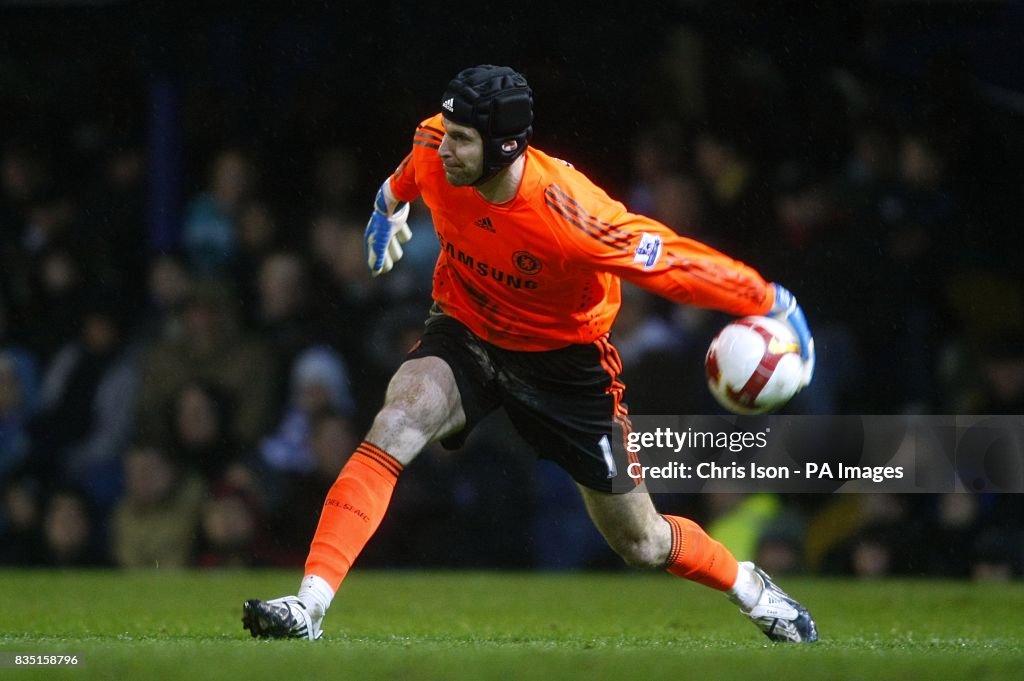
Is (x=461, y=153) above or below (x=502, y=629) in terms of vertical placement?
above

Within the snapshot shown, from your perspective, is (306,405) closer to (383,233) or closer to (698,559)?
(383,233)

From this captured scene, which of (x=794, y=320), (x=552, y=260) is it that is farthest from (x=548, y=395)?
(x=794, y=320)

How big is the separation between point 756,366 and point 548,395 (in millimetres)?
871

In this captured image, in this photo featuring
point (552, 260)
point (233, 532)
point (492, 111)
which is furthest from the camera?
point (233, 532)

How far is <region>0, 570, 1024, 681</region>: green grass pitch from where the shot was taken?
15.3ft

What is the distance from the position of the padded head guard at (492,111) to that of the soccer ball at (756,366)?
99cm

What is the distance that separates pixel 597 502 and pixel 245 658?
5.82 feet

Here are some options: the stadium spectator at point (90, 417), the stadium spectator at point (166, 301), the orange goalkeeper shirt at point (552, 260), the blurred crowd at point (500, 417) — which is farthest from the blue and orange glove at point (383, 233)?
the stadium spectator at point (90, 417)

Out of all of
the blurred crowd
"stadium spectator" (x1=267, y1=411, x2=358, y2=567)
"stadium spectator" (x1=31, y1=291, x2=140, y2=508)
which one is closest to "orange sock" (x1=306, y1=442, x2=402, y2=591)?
the blurred crowd

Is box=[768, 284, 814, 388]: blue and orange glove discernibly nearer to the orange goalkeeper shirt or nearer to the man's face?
the orange goalkeeper shirt

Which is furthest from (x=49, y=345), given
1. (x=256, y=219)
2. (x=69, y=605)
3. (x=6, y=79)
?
(x=69, y=605)

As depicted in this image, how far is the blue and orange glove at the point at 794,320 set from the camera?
5.62 m

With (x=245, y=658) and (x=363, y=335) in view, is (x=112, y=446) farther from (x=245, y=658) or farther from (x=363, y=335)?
(x=245, y=658)

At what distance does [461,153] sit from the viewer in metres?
5.52
